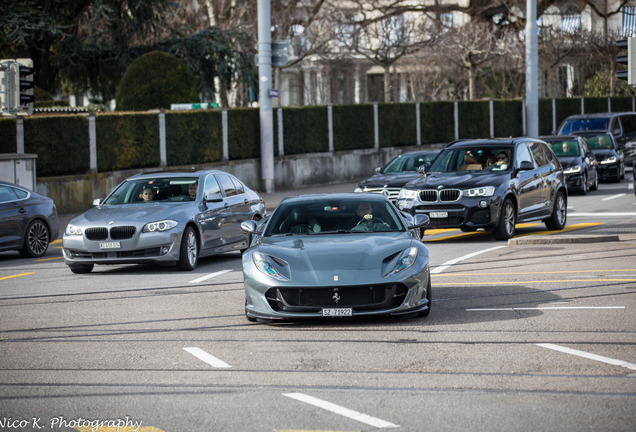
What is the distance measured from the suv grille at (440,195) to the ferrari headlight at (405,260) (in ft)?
27.5

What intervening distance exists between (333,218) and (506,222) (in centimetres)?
812

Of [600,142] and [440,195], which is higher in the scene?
[600,142]

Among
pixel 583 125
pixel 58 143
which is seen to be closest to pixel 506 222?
pixel 58 143

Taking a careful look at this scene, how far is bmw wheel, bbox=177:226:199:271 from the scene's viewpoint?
1591 centimetres

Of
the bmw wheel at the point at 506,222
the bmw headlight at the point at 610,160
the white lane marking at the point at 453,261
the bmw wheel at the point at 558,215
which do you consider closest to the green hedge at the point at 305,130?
the bmw headlight at the point at 610,160

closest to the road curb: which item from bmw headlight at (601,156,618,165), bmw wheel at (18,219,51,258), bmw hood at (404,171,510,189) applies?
bmw hood at (404,171,510,189)

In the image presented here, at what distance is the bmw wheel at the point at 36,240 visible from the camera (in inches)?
752

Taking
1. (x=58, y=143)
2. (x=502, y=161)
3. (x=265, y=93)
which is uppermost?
(x=265, y=93)

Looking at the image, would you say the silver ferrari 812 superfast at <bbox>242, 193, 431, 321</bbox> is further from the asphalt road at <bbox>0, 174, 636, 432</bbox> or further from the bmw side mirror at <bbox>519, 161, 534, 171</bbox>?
the bmw side mirror at <bbox>519, 161, 534, 171</bbox>

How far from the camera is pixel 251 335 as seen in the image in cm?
1028

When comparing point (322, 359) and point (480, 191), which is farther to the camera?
point (480, 191)

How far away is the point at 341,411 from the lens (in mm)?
7102

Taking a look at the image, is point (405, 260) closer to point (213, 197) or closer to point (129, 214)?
point (129, 214)

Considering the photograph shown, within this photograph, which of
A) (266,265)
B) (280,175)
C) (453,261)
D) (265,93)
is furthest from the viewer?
(280,175)
